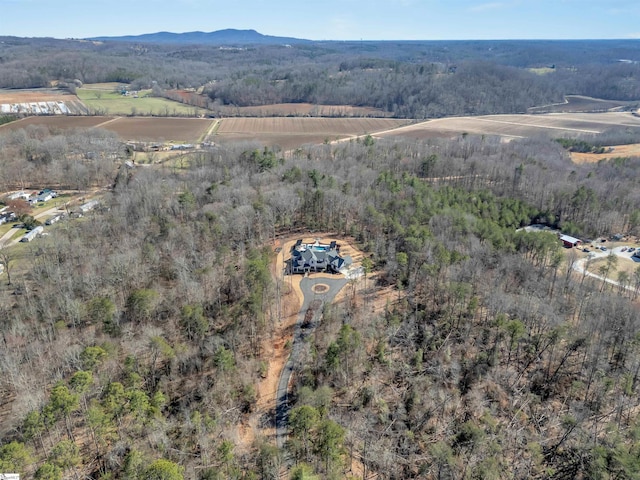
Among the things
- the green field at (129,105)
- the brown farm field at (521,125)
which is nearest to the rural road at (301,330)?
the brown farm field at (521,125)

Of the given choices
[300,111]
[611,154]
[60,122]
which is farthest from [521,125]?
[60,122]

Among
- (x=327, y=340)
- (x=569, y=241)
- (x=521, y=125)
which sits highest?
(x=521, y=125)

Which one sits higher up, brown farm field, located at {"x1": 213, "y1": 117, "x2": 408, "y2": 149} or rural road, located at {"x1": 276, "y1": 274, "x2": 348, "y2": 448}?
brown farm field, located at {"x1": 213, "y1": 117, "x2": 408, "y2": 149}

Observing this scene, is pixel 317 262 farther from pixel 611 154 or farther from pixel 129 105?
pixel 129 105

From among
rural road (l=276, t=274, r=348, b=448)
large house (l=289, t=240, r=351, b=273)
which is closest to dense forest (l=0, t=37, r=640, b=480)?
rural road (l=276, t=274, r=348, b=448)

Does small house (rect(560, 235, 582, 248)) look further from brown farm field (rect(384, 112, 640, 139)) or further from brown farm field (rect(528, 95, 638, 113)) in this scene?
brown farm field (rect(528, 95, 638, 113))

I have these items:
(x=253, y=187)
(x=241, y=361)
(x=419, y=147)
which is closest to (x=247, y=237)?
(x=253, y=187)

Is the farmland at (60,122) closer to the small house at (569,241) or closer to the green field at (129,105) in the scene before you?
the green field at (129,105)
